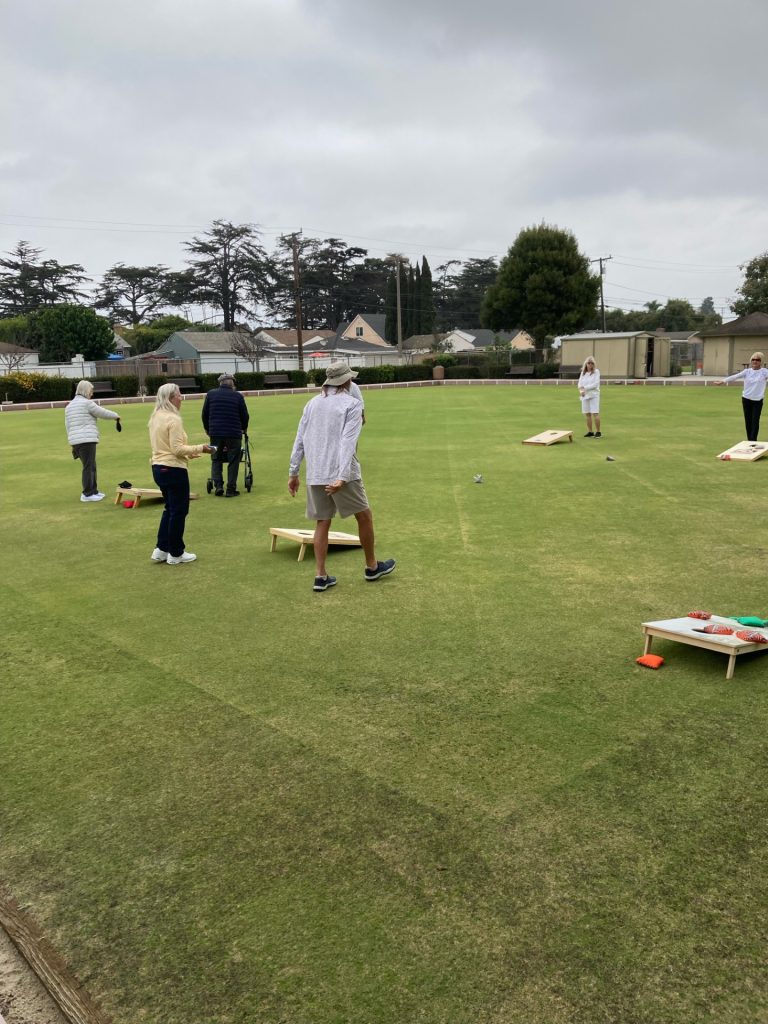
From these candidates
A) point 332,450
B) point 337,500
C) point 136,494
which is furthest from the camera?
point 136,494

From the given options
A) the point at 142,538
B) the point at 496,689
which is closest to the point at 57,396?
the point at 142,538

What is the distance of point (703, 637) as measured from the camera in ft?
15.7

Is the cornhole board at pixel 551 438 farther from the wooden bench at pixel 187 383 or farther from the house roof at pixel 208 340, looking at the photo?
the house roof at pixel 208 340

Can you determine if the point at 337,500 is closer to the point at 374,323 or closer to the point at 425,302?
the point at 425,302

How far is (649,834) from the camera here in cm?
321

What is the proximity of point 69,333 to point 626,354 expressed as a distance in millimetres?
42220

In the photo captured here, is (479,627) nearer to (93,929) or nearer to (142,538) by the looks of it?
(93,929)

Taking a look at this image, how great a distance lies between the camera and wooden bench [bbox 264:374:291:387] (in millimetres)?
44656

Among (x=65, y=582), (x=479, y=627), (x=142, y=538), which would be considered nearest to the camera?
(x=479, y=627)

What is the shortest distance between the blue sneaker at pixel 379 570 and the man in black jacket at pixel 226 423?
4.74m

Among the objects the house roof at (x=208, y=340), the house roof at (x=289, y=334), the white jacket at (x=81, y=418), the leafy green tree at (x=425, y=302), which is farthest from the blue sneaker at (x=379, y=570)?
the house roof at (x=289, y=334)

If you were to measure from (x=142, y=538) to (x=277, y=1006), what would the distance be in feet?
24.2

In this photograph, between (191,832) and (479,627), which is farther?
(479,627)

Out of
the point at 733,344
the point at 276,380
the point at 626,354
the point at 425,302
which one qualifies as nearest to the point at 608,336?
the point at 626,354
